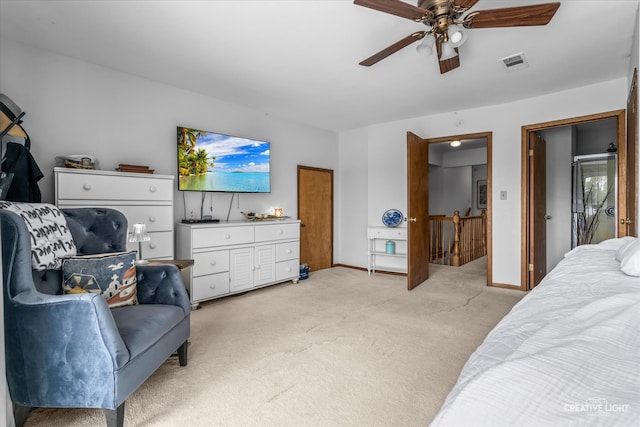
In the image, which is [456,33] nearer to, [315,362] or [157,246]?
[315,362]

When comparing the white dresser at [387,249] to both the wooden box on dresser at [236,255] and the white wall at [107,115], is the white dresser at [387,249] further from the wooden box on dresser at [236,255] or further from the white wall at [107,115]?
the white wall at [107,115]

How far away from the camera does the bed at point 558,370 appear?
52 centimetres

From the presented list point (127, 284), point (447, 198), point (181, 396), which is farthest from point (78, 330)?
point (447, 198)

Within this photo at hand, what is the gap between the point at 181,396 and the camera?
→ 1726 millimetres

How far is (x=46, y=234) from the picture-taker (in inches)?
66.1

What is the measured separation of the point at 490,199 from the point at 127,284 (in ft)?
13.8

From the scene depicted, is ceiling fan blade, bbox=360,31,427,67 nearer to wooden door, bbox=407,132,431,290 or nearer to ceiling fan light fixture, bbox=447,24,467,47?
ceiling fan light fixture, bbox=447,24,467,47

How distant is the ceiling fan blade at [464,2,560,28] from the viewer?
161cm

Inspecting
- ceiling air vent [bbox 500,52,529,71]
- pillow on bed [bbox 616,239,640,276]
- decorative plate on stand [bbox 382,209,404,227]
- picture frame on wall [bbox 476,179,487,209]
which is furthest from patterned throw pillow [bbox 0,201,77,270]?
picture frame on wall [bbox 476,179,487,209]

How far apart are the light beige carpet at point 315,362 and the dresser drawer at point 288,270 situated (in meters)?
0.39

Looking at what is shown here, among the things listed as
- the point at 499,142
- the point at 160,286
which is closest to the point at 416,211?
the point at 499,142

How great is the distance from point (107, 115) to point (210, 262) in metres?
1.74

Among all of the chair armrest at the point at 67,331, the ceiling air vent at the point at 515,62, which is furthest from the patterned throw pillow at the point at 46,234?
the ceiling air vent at the point at 515,62

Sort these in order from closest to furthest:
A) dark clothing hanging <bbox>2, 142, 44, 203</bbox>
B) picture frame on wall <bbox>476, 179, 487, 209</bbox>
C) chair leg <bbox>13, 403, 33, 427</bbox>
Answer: chair leg <bbox>13, 403, 33, 427</bbox>, dark clothing hanging <bbox>2, 142, 44, 203</bbox>, picture frame on wall <bbox>476, 179, 487, 209</bbox>
